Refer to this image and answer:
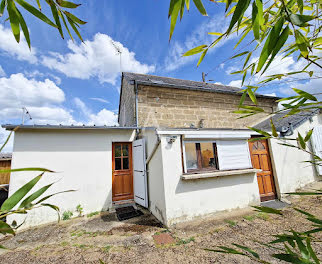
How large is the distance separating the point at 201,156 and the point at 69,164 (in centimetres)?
431

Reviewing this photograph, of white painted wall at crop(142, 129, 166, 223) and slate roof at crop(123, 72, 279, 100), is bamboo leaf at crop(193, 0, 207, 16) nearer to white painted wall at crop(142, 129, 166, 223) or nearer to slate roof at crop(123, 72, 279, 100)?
white painted wall at crop(142, 129, 166, 223)

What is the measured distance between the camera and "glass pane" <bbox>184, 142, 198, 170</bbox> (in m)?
4.33

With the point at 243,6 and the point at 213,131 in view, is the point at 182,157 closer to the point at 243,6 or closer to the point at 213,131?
the point at 213,131

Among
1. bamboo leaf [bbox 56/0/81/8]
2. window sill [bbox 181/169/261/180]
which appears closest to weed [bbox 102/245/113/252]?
window sill [bbox 181/169/261/180]

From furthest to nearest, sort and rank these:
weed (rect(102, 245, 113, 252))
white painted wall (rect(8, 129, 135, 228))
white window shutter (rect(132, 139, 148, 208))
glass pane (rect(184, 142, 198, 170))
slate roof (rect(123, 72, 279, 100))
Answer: slate roof (rect(123, 72, 279, 100)), white window shutter (rect(132, 139, 148, 208)), white painted wall (rect(8, 129, 135, 228)), glass pane (rect(184, 142, 198, 170)), weed (rect(102, 245, 113, 252))

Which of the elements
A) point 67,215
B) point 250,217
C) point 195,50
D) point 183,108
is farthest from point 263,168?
point 67,215

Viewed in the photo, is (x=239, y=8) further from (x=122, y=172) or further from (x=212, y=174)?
(x=122, y=172)

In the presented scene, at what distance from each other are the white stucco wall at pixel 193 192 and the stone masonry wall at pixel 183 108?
3.04 metres

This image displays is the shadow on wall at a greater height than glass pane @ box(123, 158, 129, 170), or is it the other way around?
glass pane @ box(123, 158, 129, 170)

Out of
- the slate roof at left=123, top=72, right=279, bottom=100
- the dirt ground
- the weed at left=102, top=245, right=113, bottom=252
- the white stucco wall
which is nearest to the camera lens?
the dirt ground

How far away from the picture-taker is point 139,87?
695 cm

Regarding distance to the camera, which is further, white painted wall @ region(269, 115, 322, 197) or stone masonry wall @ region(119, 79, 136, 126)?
stone masonry wall @ region(119, 79, 136, 126)

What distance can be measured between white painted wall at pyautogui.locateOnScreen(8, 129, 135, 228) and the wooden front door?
388mm

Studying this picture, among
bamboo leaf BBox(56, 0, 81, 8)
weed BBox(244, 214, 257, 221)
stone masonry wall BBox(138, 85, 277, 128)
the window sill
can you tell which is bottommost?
weed BBox(244, 214, 257, 221)
